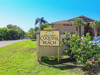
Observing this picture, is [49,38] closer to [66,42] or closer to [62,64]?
[66,42]

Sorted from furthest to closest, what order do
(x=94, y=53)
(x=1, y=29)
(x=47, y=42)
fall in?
(x=1, y=29) < (x=47, y=42) < (x=94, y=53)

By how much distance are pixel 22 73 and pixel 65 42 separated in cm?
288

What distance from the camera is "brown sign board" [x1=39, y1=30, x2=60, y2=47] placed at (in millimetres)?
5371

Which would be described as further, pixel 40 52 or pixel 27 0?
pixel 27 0

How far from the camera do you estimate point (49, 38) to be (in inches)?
212

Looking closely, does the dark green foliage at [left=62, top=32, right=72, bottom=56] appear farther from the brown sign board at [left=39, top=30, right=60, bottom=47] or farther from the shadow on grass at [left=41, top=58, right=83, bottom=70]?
the shadow on grass at [left=41, top=58, right=83, bottom=70]

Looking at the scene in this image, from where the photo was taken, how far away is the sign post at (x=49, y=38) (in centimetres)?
537

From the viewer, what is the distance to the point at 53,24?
103 feet

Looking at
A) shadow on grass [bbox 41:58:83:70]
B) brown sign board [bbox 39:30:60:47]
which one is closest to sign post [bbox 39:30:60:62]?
brown sign board [bbox 39:30:60:47]

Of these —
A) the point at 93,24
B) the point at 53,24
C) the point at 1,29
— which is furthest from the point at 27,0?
the point at 1,29

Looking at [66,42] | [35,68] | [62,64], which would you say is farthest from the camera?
[66,42]

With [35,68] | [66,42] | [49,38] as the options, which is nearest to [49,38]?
[49,38]

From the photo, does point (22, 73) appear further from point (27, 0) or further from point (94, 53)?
point (27, 0)

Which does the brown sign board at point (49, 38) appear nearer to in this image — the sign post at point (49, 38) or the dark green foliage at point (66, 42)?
the sign post at point (49, 38)
